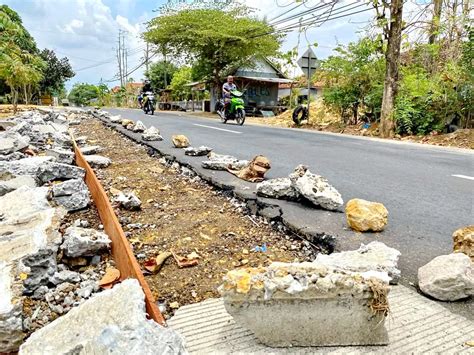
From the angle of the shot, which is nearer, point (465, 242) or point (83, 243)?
point (465, 242)

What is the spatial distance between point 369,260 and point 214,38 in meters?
22.7

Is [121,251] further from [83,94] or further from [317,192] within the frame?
[83,94]

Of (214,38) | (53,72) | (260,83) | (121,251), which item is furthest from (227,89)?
(53,72)

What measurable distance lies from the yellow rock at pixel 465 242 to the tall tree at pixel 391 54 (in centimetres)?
931

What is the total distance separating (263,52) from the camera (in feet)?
81.6

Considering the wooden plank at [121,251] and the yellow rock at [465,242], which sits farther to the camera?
the yellow rock at [465,242]

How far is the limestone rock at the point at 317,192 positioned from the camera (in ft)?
10.00

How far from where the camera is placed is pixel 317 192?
3.09 metres

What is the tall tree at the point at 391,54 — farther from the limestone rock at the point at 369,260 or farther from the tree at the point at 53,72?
the tree at the point at 53,72

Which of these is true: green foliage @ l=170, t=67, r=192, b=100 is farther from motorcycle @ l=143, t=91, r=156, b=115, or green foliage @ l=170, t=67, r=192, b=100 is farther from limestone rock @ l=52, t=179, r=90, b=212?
limestone rock @ l=52, t=179, r=90, b=212

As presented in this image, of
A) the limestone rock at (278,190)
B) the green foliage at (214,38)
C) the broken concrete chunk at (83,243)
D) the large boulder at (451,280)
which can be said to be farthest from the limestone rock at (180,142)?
the green foliage at (214,38)

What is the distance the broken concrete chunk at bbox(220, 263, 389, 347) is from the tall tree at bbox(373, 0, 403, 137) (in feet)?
33.5

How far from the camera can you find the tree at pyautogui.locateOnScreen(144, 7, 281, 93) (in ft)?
74.5

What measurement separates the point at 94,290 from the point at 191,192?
1.90 meters
